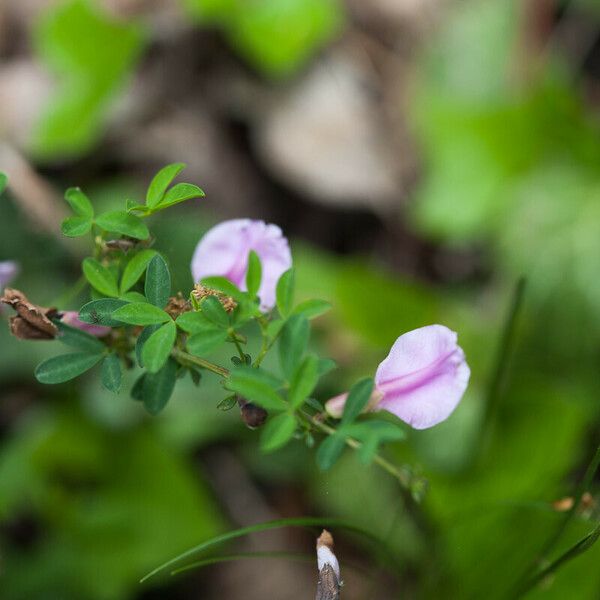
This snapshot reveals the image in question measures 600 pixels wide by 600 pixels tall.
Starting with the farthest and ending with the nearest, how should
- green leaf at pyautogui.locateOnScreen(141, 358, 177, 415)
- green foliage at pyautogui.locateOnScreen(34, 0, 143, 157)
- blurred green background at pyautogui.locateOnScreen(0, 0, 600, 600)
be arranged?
1. green foliage at pyautogui.locateOnScreen(34, 0, 143, 157)
2. blurred green background at pyautogui.locateOnScreen(0, 0, 600, 600)
3. green leaf at pyautogui.locateOnScreen(141, 358, 177, 415)

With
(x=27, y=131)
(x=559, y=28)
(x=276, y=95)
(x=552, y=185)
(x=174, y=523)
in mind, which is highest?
(x=559, y=28)

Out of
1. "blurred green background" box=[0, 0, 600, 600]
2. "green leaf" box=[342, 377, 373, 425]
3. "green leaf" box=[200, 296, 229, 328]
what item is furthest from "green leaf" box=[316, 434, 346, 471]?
"blurred green background" box=[0, 0, 600, 600]

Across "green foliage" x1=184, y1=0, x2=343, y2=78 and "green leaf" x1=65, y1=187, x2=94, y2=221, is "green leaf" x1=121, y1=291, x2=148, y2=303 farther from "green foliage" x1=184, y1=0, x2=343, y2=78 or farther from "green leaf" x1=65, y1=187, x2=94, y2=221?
"green foliage" x1=184, y1=0, x2=343, y2=78

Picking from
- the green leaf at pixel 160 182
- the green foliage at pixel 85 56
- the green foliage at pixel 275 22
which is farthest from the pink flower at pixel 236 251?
the green foliage at pixel 275 22

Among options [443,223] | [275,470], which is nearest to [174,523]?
[275,470]

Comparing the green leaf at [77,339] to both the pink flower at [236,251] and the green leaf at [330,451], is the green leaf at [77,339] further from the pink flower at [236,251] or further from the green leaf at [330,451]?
the green leaf at [330,451]

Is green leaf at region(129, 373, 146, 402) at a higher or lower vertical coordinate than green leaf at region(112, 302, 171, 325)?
lower

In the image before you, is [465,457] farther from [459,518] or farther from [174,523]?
[174,523]
